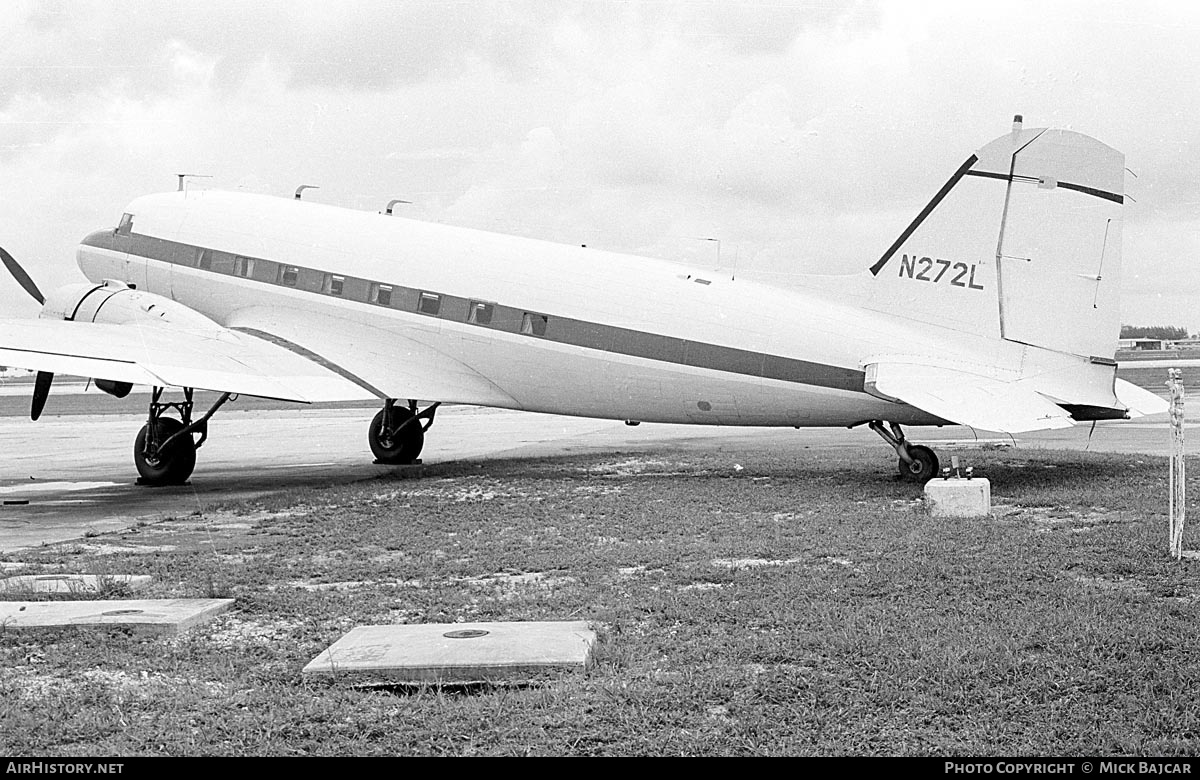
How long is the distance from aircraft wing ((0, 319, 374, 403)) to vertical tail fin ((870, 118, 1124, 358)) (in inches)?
325

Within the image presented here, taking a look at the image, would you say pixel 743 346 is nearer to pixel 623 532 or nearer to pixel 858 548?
pixel 623 532

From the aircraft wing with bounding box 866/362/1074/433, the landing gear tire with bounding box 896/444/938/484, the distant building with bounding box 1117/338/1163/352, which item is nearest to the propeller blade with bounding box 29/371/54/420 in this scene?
the aircraft wing with bounding box 866/362/1074/433

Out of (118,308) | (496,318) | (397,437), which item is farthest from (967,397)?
(118,308)

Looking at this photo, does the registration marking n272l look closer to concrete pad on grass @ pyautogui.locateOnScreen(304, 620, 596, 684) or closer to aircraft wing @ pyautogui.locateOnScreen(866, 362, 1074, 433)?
aircraft wing @ pyautogui.locateOnScreen(866, 362, 1074, 433)

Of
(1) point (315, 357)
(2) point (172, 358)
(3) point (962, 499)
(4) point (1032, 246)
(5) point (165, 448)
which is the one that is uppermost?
(4) point (1032, 246)

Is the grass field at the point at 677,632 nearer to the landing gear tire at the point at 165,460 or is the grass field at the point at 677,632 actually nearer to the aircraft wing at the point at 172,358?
the aircraft wing at the point at 172,358

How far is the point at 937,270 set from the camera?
49.9 ft

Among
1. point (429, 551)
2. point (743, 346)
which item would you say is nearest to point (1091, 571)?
point (429, 551)

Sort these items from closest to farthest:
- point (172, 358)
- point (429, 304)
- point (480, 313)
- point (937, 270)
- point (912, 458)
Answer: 1. point (937, 270)
2. point (912, 458)
3. point (172, 358)
4. point (480, 313)
5. point (429, 304)

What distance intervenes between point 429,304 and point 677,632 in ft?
37.8

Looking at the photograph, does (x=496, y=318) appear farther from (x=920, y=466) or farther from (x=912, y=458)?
(x=920, y=466)

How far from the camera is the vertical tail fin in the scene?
14352mm

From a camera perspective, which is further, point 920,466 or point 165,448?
point 165,448

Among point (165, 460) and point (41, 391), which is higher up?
point (41, 391)
